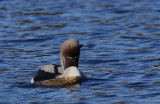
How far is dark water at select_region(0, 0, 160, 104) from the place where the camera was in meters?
8.88

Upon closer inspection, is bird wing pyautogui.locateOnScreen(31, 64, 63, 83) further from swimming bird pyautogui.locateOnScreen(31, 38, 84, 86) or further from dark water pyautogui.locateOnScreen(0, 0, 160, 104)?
dark water pyautogui.locateOnScreen(0, 0, 160, 104)

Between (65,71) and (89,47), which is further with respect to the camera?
(89,47)

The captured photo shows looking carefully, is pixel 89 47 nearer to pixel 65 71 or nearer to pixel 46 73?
pixel 65 71

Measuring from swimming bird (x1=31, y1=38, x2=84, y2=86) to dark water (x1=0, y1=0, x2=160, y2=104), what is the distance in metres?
0.27

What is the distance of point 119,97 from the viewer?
8523 millimetres

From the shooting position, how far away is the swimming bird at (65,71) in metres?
9.73

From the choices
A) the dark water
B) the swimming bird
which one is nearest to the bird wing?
the swimming bird

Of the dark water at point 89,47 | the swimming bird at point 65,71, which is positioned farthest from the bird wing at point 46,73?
the dark water at point 89,47

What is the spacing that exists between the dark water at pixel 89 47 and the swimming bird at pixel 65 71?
27 centimetres

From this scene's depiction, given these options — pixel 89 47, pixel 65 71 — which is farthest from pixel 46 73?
pixel 89 47

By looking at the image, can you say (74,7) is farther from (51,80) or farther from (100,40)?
(51,80)

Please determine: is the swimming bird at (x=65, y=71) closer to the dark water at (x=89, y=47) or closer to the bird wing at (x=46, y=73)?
the bird wing at (x=46, y=73)

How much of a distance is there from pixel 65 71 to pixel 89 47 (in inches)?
138

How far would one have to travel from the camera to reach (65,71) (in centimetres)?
991
